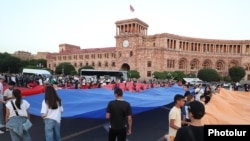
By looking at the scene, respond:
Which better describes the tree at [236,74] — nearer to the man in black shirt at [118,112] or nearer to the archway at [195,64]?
the archway at [195,64]

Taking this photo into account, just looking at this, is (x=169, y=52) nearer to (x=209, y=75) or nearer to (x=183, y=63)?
(x=183, y=63)

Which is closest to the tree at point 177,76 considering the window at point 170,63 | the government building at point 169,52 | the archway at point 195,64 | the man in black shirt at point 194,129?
the government building at point 169,52

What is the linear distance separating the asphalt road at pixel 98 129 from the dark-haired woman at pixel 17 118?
2.04 metres

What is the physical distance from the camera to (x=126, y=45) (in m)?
62.7

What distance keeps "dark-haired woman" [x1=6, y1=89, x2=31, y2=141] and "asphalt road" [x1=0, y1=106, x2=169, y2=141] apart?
6.69ft

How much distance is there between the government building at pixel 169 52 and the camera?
60656 millimetres

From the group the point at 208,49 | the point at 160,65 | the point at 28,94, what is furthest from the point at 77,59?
the point at 28,94

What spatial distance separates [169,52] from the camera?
2456 inches

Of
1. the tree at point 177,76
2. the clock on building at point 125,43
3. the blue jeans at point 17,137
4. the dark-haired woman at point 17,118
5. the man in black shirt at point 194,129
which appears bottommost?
the tree at point 177,76

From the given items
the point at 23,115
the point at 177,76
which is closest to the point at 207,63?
the point at 177,76

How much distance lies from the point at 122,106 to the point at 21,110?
223cm

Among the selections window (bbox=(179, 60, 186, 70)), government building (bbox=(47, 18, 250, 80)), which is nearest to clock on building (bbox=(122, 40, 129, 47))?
government building (bbox=(47, 18, 250, 80))

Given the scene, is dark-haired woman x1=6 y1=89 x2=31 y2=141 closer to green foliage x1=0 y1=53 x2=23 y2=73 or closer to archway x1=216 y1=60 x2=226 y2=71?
archway x1=216 y1=60 x2=226 y2=71

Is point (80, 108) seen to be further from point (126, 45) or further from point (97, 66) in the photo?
point (97, 66)
